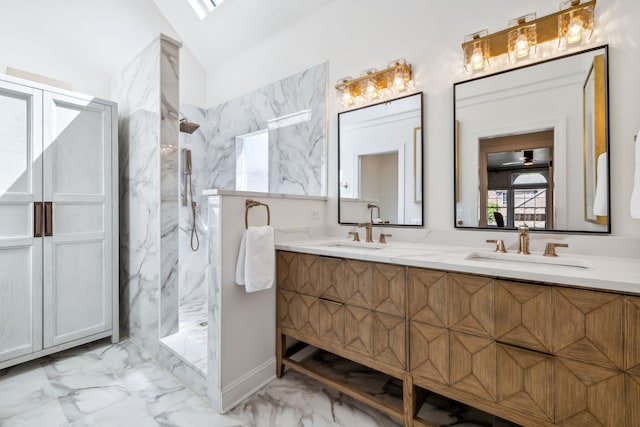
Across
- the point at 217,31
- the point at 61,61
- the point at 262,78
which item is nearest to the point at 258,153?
the point at 262,78

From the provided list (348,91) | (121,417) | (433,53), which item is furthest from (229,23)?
(121,417)

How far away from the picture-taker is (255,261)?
5.38 feet

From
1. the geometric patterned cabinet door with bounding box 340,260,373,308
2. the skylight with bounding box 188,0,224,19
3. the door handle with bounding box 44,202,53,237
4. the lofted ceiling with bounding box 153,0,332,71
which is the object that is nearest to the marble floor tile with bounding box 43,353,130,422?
the door handle with bounding box 44,202,53,237

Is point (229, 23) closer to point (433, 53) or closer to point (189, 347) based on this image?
point (433, 53)

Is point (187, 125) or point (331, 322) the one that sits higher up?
point (187, 125)

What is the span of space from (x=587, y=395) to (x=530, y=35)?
166 centimetres

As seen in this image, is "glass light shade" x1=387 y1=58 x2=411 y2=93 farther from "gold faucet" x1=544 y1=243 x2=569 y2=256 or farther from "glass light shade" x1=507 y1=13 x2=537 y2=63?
"gold faucet" x1=544 y1=243 x2=569 y2=256

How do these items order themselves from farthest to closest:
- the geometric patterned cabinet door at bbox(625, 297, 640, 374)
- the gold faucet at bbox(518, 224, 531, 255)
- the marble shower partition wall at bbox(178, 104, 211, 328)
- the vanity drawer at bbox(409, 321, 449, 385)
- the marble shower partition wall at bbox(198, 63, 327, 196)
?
the marble shower partition wall at bbox(178, 104, 211, 328) < the marble shower partition wall at bbox(198, 63, 327, 196) < the gold faucet at bbox(518, 224, 531, 255) < the vanity drawer at bbox(409, 321, 449, 385) < the geometric patterned cabinet door at bbox(625, 297, 640, 374)

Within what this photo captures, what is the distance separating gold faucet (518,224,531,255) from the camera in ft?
4.88

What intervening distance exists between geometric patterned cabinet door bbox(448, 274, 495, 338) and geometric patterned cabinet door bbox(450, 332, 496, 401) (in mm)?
39

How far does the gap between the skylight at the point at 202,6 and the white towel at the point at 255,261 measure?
8.58 ft

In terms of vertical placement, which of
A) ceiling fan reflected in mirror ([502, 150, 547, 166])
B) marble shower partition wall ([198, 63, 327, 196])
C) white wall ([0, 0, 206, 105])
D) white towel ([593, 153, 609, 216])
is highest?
white wall ([0, 0, 206, 105])

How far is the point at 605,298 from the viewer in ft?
3.14

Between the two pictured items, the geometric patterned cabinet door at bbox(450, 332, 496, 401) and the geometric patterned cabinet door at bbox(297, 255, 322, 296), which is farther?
the geometric patterned cabinet door at bbox(297, 255, 322, 296)
